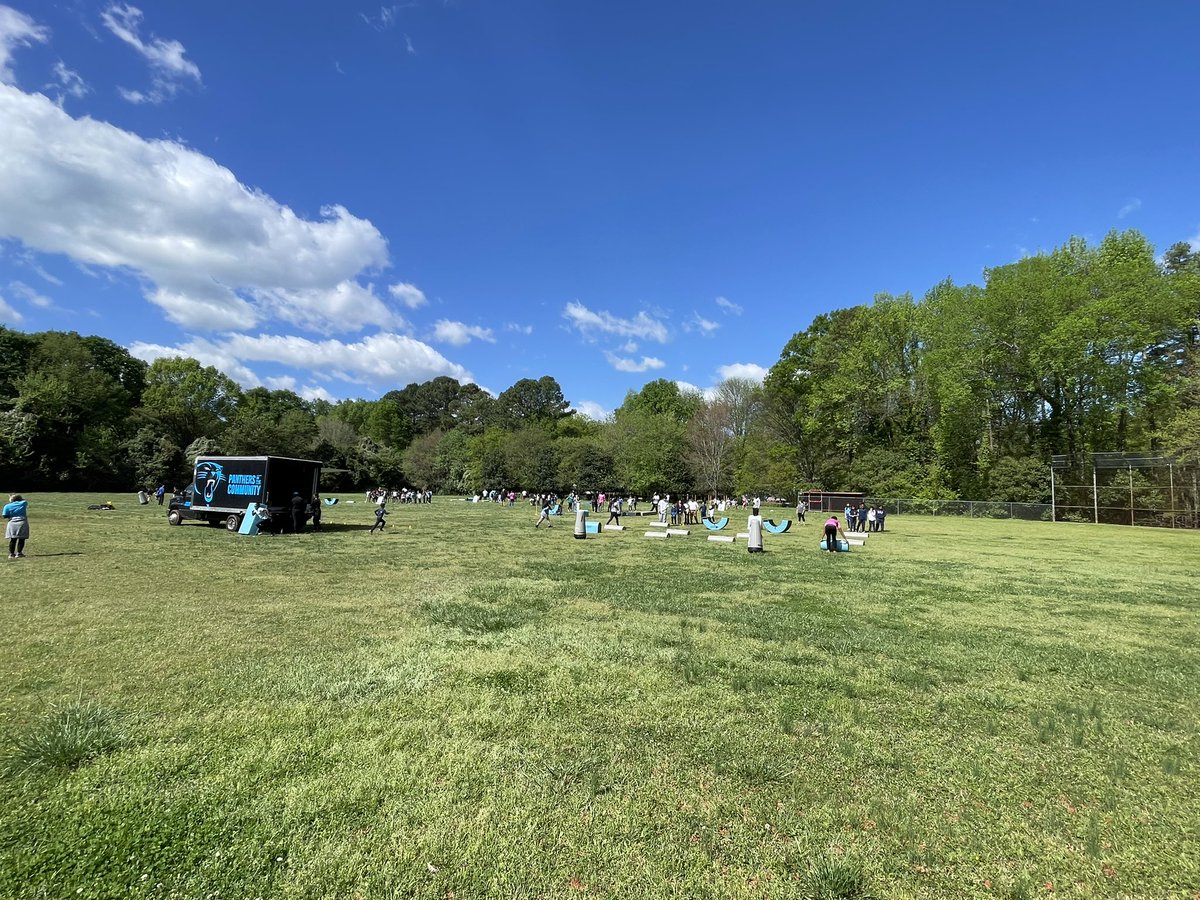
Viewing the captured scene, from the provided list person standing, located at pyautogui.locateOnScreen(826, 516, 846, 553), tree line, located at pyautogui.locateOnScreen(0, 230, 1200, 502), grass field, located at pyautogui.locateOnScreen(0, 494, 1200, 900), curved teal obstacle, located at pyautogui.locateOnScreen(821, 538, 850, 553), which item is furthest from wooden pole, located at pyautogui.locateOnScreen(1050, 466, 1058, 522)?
grass field, located at pyautogui.locateOnScreen(0, 494, 1200, 900)

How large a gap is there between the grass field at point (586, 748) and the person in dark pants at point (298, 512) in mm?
13301

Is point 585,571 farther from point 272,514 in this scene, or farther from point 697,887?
point 272,514

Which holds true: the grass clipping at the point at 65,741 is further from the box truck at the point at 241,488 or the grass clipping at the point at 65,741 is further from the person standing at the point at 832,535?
the person standing at the point at 832,535

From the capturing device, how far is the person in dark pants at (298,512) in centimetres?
2292

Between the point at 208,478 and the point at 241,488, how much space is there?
8.01 feet

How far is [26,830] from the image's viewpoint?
3215 millimetres

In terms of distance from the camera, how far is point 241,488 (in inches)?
893

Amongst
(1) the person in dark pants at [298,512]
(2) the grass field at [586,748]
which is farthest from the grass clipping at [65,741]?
(1) the person in dark pants at [298,512]

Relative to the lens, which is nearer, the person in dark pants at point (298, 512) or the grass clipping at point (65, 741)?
the grass clipping at point (65, 741)

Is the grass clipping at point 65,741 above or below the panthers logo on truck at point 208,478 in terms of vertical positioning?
below

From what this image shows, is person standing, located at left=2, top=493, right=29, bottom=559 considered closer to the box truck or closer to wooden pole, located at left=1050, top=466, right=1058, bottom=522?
the box truck

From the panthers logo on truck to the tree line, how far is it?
39988 millimetres

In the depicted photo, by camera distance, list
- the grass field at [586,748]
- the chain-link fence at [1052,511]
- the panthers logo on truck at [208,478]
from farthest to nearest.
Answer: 1. the chain-link fence at [1052,511]
2. the panthers logo on truck at [208,478]
3. the grass field at [586,748]

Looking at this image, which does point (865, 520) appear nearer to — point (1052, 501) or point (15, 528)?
point (1052, 501)
